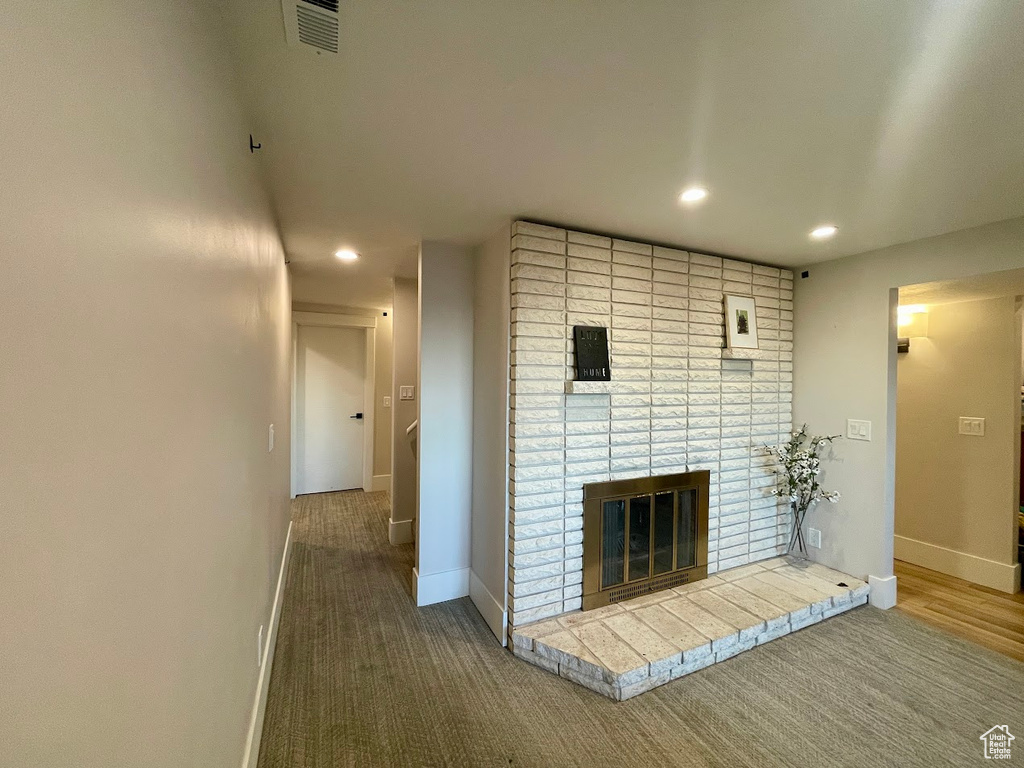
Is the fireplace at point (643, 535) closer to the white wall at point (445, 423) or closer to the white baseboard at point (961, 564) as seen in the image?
the white wall at point (445, 423)

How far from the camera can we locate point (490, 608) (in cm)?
242

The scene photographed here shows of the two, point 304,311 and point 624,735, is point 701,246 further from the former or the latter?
point 304,311

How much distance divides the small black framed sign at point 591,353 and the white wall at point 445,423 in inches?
30.3

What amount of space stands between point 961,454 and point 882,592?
54.4 inches

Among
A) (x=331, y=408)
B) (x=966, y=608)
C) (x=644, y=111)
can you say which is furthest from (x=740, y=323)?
(x=331, y=408)

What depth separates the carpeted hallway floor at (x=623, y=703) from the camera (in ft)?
5.28

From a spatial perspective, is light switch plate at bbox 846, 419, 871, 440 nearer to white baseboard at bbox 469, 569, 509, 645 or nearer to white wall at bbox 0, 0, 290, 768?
white baseboard at bbox 469, 569, 509, 645

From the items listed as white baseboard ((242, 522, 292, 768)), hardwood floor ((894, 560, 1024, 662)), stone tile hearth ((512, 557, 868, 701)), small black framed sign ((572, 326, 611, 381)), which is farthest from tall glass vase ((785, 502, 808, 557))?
white baseboard ((242, 522, 292, 768))

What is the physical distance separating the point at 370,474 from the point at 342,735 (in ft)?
12.0

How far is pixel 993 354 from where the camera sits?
9.64 ft

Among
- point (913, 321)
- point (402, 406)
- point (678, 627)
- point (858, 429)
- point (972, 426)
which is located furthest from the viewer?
point (402, 406)

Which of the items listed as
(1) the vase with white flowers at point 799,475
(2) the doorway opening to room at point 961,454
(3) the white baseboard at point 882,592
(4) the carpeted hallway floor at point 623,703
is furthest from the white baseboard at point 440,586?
(2) the doorway opening to room at point 961,454

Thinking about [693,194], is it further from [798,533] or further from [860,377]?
[798,533]

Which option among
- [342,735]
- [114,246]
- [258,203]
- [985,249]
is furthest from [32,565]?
[985,249]
